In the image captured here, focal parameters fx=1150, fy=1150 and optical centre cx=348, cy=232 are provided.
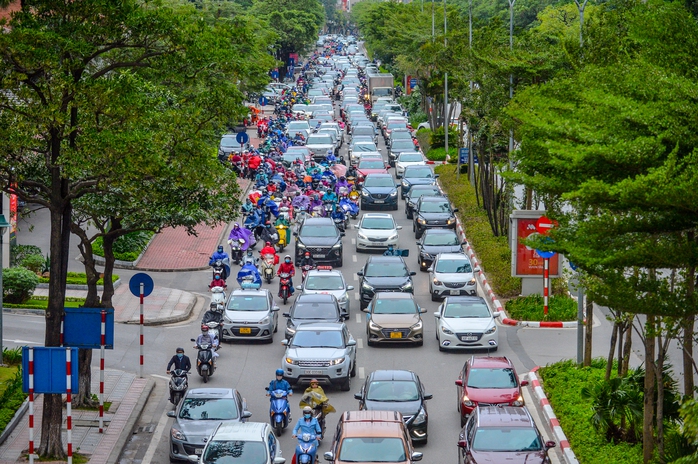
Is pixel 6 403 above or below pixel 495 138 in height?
below

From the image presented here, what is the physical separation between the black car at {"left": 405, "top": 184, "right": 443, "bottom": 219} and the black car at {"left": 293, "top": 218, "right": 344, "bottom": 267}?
8.42 metres

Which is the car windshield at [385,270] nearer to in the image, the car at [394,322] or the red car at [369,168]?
the car at [394,322]

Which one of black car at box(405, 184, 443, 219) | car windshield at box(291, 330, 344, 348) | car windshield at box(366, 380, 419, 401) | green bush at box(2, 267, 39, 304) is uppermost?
black car at box(405, 184, 443, 219)

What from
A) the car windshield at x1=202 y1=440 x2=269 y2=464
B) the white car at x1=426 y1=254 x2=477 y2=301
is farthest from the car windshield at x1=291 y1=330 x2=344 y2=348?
the white car at x1=426 y1=254 x2=477 y2=301

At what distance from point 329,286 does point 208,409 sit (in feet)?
38.4

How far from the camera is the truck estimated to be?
99000mm

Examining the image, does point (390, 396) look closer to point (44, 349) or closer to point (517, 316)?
point (44, 349)

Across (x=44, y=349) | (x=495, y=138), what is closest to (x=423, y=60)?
(x=495, y=138)

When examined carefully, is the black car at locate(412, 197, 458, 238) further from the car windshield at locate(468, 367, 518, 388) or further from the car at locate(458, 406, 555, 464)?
the car at locate(458, 406, 555, 464)

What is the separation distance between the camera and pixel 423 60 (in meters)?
68.5

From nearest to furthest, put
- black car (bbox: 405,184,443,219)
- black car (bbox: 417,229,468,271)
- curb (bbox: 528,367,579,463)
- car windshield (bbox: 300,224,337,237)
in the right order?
curb (bbox: 528,367,579,463)
black car (bbox: 417,229,468,271)
car windshield (bbox: 300,224,337,237)
black car (bbox: 405,184,443,219)

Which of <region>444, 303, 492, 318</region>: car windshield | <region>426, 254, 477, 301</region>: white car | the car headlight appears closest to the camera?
the car headlight

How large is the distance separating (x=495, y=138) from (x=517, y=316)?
1289cm

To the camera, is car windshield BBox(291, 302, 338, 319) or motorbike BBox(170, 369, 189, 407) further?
car windshield BBox(291, 302, 338, 319)
